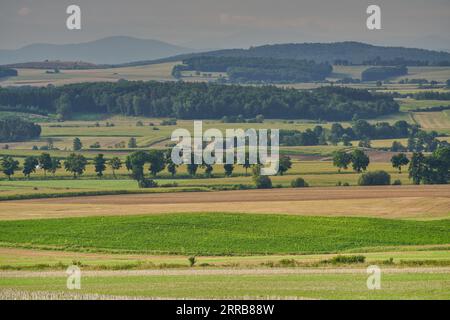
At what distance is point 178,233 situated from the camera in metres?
65.1

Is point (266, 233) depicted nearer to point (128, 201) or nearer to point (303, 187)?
point (128, 201)

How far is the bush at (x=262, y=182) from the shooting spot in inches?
3901

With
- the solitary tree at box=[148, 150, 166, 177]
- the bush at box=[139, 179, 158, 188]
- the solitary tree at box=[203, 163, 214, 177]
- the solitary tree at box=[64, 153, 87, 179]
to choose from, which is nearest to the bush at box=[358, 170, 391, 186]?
the solitary tree at box=[203, 163, 214, 177]

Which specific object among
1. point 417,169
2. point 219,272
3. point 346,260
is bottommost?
point 417,169

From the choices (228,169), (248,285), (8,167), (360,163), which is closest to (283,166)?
(228,169)

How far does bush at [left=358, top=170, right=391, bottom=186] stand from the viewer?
100688 millimetres

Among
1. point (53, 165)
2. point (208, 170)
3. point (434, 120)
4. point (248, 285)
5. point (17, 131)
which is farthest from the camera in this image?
point (434, 120)

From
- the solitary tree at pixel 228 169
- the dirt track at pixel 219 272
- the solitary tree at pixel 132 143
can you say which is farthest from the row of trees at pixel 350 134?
the dirt track at pixel 219 272

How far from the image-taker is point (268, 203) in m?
81.8

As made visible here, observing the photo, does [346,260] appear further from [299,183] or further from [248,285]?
[299,183]

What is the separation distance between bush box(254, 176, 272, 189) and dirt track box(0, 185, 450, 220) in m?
4.98

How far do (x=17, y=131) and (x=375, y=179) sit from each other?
268ft
